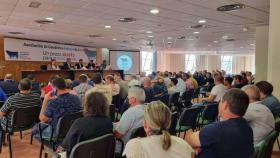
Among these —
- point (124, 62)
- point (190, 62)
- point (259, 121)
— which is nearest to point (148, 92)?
point (259, 121)

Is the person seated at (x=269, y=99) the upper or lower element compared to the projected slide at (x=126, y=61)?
lower

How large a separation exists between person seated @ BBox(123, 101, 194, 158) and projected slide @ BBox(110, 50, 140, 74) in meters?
16.7

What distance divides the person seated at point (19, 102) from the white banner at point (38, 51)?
29.9 feet

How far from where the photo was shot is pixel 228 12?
627 centimetres

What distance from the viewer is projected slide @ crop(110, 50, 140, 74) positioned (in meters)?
18.5

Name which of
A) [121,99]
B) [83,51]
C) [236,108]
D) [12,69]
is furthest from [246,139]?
[83,51]

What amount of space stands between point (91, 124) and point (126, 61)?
54.8 ft

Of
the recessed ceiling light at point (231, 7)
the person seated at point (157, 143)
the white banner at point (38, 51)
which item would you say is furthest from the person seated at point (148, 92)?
the white banner at point (38, 51)

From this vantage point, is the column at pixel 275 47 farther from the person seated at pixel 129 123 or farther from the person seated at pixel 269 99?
the person seated at pixel 129 123

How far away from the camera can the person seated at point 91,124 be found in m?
2.31

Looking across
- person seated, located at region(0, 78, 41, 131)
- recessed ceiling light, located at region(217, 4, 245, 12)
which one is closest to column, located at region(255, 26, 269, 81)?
recessed ceiling light, located at region(217, 4, 245, 12)

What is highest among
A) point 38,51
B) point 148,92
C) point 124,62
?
point 38,51

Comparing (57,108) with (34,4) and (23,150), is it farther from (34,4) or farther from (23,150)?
(34,4)

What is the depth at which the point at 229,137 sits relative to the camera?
1819 millimetres
